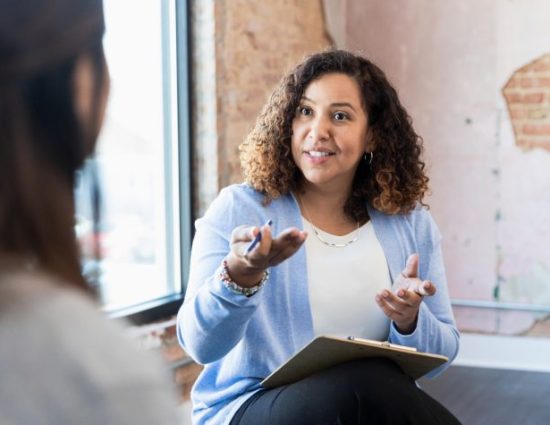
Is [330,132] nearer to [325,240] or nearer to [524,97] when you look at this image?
[325,240]

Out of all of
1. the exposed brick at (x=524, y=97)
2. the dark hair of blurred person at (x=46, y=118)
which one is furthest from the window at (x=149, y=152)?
the dark hair of blurred person at (x=46, y=118)

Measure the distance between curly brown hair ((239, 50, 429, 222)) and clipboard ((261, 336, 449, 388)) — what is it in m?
0.46

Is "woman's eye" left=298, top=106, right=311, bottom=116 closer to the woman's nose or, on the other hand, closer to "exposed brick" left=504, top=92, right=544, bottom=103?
the woman's nose

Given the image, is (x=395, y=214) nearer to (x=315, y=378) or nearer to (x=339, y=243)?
(x=339, y=243)

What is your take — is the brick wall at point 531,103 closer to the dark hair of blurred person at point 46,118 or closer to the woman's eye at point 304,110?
the woman's eye at point 304,110

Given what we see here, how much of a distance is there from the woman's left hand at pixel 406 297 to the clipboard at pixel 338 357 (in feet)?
0.34

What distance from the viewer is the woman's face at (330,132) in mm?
2295

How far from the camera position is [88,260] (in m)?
0.76

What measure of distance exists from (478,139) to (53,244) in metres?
4.45

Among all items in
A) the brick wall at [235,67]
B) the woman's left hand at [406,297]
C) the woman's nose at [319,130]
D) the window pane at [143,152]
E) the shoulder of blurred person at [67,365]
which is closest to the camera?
the shoulder of blurred person at [67,365]

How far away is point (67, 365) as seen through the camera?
0.65m

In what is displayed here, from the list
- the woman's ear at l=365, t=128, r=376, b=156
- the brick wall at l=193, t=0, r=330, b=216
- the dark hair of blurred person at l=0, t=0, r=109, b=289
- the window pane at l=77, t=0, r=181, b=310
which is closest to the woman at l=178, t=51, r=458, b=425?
the woman's ear at l=365, t=128, r=376, b=156

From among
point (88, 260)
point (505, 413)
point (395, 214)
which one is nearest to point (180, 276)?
point (505, 413)

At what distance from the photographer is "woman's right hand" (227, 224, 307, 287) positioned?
1764 millimetres
